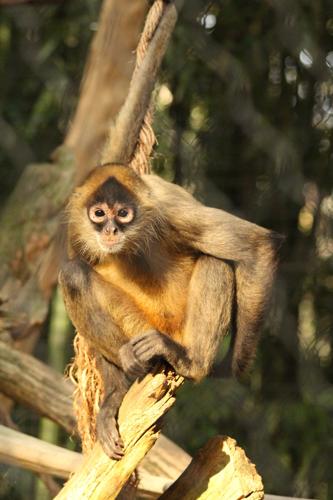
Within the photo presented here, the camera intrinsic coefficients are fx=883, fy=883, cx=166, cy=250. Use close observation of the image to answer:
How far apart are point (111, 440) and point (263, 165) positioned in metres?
2.80

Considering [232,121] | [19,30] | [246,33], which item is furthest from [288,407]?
A: [19,30]

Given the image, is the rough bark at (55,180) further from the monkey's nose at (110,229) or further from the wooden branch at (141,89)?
the monkey's nose at (110,229)

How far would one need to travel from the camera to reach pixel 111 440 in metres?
2.46

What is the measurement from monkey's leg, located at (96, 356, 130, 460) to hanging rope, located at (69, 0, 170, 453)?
0.05 m

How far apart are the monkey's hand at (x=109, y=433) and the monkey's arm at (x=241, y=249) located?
0.49 metres

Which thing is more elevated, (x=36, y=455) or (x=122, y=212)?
(x=122, y=212)

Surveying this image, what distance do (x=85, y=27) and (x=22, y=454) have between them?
10.2ft

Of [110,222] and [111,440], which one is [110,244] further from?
[111,440]

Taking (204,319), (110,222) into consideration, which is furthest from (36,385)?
(204,319)

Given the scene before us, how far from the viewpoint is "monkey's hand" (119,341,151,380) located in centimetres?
267

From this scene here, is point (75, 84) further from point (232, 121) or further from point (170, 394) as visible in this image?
point (170, 394)

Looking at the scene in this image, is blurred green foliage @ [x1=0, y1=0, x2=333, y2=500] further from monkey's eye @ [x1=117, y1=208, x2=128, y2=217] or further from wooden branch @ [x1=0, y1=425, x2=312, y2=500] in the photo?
wooden branch @ [x1=0, y1=425, x2=312, y2=500]

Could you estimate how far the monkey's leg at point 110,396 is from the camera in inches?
101

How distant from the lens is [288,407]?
187 inches
